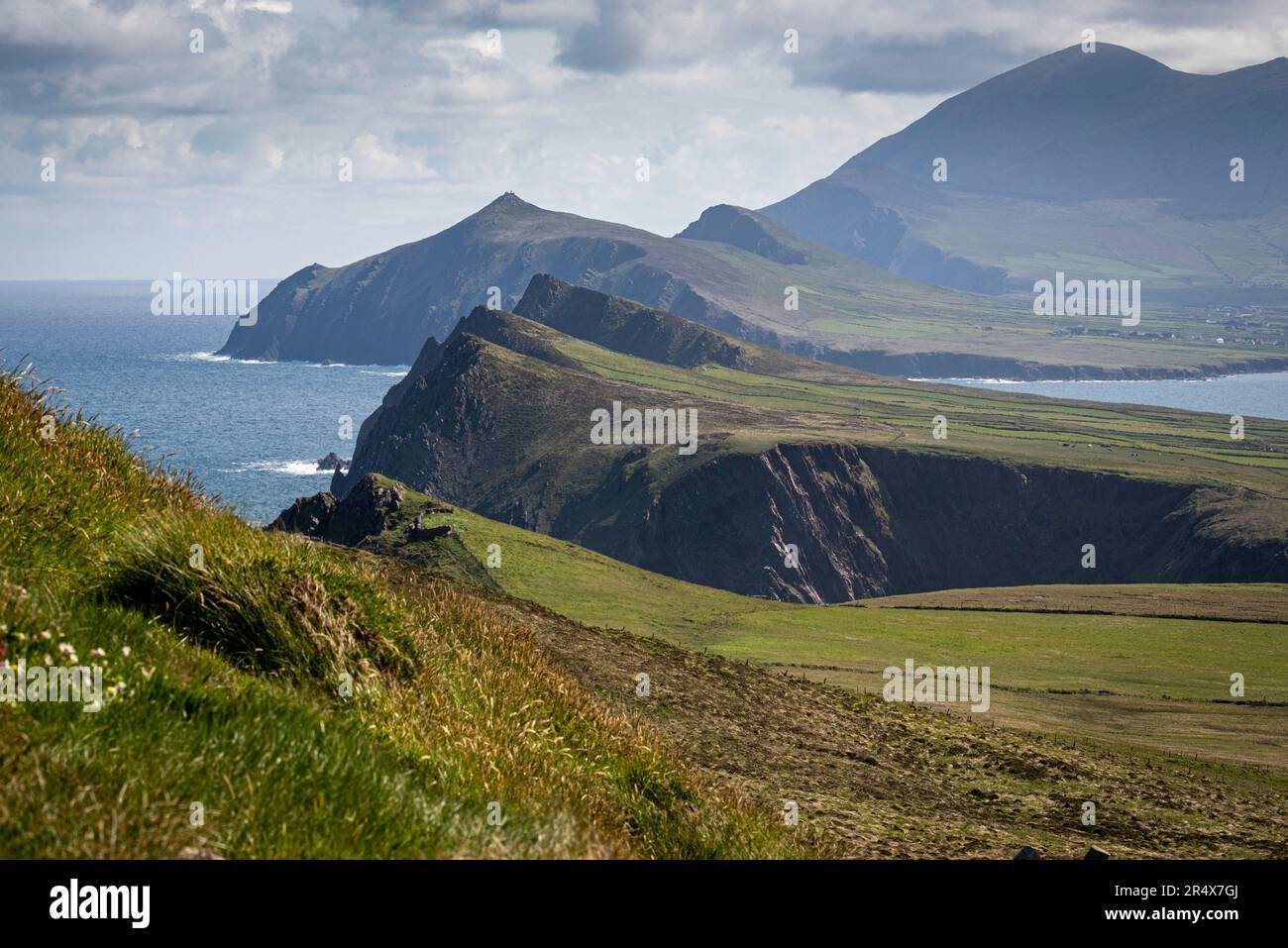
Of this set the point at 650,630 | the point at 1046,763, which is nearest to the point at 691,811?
the point at 1046,763

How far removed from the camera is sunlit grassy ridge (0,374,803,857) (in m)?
6.22

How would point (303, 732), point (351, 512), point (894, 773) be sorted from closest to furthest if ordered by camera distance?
point (303, 732), point (894, 773), point (351, 512)

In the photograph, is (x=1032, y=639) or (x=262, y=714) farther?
(x=1032, y=639)

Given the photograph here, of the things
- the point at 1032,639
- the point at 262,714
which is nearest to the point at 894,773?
the point at 262,714

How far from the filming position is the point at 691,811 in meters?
11.0

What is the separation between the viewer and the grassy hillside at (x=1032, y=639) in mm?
56719

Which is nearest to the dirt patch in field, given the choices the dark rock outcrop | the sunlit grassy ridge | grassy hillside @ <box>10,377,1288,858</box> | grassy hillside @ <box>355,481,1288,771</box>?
grassy hillside @ <box>10,377,1288,858</box>

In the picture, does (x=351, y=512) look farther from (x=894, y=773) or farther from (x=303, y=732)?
(x=303, y=732)

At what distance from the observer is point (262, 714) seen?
7.71 meters

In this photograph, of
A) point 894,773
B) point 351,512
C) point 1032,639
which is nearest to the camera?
point 894,773

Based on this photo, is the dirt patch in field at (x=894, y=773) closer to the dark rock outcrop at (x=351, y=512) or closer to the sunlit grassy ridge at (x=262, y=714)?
the sunlit grassy ridge at (x=262, y=714)

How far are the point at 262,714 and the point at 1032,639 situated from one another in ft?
287
